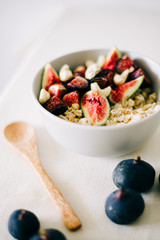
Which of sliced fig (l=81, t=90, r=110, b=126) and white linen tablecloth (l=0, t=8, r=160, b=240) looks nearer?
white linen tablecloth (l=0, t=8, r=160, b=240)

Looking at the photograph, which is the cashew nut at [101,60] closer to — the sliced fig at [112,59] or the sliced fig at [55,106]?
the sliced fig at [112,59]

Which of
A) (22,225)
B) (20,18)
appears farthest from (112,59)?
(20,18)

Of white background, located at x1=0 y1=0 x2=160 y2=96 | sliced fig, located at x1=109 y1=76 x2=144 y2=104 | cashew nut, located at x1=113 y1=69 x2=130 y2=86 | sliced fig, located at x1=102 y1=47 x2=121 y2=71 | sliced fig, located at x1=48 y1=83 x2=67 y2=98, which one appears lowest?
sliced fig, located at x1=109 y1=76 x2=144 y2=104

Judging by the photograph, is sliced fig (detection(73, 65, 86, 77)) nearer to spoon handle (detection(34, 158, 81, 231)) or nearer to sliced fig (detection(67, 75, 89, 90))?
sliced fig (detection(67, 75, 89, 90))

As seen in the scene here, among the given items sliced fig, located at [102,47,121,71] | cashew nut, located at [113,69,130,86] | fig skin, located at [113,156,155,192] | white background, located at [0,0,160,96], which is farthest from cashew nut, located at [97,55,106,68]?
white background, located at [0,0,160,96]

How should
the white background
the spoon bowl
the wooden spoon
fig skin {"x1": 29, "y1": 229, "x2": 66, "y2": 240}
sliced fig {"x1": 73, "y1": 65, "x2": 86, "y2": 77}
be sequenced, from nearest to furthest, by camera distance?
fig skin {"x1": 29, "y1": 229, "x2": 66, "y2": 240}
the wooden spoon
the spoon bowl
sliced fig {"x1": 73, "y1": 65, "x2": 86, "y2": 77}
the white background

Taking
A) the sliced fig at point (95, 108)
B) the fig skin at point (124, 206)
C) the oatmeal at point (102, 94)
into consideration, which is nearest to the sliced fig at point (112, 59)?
the oatmeal at point (102, 94)

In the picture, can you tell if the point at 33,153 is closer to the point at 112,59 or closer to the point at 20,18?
the point at 112,59

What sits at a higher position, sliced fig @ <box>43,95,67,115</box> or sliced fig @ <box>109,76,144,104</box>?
sliced fig @ <box>43,95,67,115</box>
